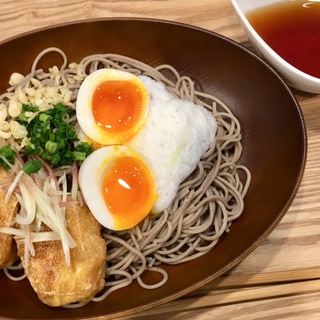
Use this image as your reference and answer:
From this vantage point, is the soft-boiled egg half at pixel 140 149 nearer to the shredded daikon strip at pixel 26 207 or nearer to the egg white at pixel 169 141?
the egg white at pixel 169 141

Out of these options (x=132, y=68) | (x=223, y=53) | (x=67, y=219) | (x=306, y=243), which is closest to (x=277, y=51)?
(x=223, y=53)

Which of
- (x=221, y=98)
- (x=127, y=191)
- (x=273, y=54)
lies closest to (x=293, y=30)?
(x=273, y=54)

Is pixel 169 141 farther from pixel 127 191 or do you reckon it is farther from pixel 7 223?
pixel 7 223

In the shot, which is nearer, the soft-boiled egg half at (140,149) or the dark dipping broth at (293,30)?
the soft-boiled egg half at (140,149)

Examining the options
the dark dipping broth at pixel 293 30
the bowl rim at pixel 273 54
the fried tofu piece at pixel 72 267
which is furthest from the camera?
the dark dipping broth at pixel 293 30

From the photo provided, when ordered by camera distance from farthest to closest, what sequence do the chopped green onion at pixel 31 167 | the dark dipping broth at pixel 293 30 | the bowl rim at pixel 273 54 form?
the dark dipping broth at pixel 293 30
the bowl rim at pixel 273 54
the chopped green onion at pixel 31 167

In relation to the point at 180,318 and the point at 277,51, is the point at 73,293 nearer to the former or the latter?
the point at 180,318

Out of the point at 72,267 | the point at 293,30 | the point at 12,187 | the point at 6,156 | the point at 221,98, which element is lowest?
the point at 72,267

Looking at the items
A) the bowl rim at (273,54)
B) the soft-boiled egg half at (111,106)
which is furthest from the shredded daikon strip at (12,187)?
the bowl rim at (273,54)
